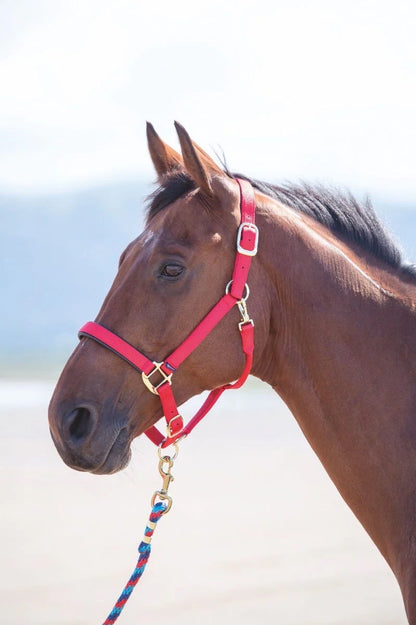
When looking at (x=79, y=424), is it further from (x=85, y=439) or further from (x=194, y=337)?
(x=194, y=337)

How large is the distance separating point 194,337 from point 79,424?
0.50 meters

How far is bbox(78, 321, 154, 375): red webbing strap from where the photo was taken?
2539mm

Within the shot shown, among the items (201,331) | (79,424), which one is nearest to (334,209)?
(201,331)

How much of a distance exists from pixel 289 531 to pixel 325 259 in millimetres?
5308

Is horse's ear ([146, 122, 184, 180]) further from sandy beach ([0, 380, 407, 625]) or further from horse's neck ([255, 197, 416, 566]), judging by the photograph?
sandy beach ([0, 380, 407, 625])

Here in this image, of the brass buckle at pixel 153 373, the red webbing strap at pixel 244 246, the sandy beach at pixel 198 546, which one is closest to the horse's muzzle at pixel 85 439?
the brass buckle at pixel 153 373

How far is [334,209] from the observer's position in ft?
9.68

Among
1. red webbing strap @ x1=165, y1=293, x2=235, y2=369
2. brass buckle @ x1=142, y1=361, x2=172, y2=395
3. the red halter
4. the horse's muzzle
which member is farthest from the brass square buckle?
the horse's muzzle

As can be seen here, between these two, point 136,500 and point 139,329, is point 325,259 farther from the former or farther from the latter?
point 136,500

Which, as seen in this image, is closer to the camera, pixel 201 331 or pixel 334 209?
pixel 201 331

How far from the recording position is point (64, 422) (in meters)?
2.48

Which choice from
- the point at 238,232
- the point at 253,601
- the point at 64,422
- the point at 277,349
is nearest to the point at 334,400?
the point at 277,349

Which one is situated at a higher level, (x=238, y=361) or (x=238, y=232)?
(x=238, y=232)

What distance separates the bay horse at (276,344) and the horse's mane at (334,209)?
0.03m
